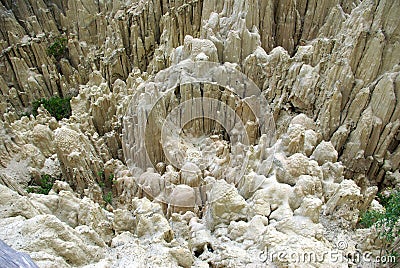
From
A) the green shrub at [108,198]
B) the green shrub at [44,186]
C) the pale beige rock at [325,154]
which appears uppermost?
the pale beige rock at [325,154]

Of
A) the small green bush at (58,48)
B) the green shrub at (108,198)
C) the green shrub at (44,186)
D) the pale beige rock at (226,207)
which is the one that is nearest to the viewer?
the pale beige rock at (226,207)

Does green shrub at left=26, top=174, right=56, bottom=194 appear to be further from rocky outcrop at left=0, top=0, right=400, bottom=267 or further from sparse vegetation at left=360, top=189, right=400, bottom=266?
sparse vegetation at left=360, top=189, right=400, bottom=266

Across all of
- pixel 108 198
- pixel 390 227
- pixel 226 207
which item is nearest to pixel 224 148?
pixel 226 207

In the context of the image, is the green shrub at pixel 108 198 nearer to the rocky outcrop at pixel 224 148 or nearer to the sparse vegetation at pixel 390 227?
the rocky outcrop at pixel 224 148

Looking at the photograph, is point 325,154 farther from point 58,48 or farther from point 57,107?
point 58,48

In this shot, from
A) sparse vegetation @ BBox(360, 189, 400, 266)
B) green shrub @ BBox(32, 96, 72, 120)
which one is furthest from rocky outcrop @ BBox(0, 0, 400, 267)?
green shrub @ BBox(32, 96, 72, 120)

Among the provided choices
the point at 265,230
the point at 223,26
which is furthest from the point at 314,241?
the point at 223,26

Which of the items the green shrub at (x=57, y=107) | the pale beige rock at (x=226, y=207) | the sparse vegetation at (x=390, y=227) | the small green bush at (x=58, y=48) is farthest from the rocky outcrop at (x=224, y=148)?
the small green bush at (x=58, y=48)

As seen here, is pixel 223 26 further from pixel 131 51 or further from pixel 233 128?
pixel 131 51
